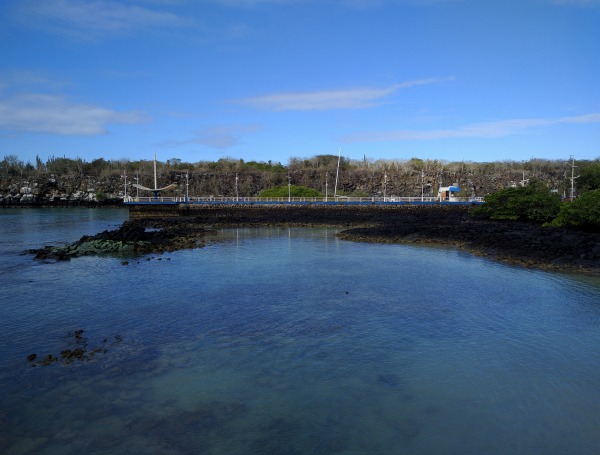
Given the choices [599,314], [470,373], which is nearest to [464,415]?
[470,373]

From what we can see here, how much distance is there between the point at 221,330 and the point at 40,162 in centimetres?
14508

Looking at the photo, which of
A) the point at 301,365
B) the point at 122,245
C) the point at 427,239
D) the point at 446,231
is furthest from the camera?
the point at 446,231

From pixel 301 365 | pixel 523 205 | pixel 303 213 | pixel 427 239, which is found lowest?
pixel 301 365

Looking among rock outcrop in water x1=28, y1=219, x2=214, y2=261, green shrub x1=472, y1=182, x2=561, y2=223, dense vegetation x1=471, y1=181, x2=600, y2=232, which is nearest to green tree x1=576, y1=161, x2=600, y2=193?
dense vegetation x1=471, y1=181, x2=600, y2=232

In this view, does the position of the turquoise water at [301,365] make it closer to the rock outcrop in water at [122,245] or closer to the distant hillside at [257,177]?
the rock outcrop in water at [122,245]

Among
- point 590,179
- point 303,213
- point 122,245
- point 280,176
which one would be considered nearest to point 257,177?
point 280,176

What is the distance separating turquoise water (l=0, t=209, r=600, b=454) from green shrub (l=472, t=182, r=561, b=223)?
2473 centimetres

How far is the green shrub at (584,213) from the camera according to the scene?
30.8 m

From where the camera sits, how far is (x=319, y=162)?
128375mm

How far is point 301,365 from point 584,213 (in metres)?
29.8

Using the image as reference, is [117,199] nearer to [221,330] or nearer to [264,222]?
[264,222]

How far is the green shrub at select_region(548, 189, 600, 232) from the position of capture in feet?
101

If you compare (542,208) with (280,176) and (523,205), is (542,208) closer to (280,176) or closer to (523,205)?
(523,205)

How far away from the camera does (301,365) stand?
9891 mm
